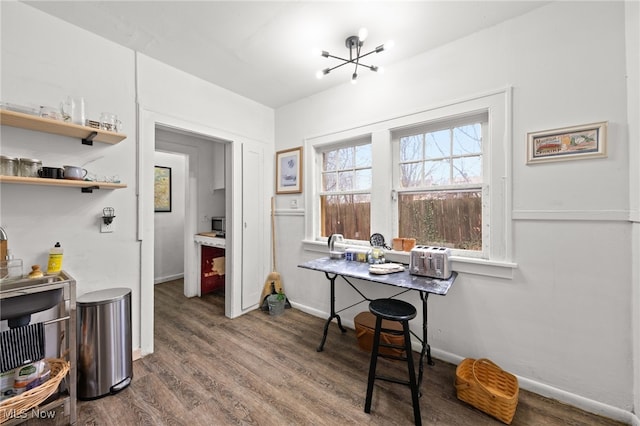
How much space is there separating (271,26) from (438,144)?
5.91 feet

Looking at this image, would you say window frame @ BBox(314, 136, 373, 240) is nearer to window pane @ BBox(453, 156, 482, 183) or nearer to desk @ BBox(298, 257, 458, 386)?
desk @ BBox(298, 257, 458, 386)

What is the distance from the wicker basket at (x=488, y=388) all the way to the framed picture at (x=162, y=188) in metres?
4.99

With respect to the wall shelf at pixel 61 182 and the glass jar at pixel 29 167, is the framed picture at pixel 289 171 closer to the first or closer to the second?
the wall shelf at pixel 61 182

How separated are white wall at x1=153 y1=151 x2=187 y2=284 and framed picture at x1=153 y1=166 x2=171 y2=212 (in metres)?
0.06

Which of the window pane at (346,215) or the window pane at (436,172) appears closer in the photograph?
the window pane at (436,172)

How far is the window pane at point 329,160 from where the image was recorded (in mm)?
3203

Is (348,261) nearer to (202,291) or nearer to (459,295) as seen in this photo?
(459,295)

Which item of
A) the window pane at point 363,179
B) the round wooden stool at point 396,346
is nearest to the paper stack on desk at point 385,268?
the round wooden stool at point 396,346

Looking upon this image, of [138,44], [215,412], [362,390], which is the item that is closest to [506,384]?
[362,390]

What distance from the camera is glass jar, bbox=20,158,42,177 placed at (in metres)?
1.68

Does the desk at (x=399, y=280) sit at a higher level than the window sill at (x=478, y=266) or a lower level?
lower

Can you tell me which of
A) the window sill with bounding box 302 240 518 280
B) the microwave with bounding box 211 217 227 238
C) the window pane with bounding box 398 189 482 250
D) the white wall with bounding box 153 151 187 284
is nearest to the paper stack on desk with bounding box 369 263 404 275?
the window sill with bounding box 302 240 518 280

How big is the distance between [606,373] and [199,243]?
4.45 m

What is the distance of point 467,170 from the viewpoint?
7.49 ft
